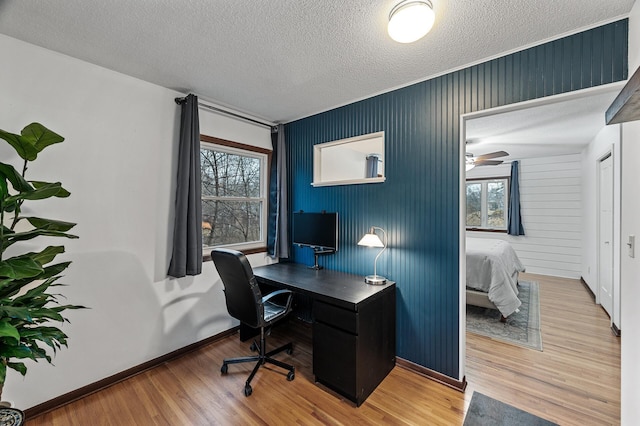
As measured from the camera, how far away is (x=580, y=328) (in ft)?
9.86

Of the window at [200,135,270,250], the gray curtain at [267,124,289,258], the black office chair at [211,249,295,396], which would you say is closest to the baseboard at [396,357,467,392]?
the black office chair at [211,249,295,396]

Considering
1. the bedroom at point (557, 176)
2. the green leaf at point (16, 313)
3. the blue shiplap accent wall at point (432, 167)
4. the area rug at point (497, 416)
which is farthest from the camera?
the bedroom at point (557, 176)

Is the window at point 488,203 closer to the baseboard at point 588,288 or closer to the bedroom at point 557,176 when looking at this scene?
the bedroom at point 557,176

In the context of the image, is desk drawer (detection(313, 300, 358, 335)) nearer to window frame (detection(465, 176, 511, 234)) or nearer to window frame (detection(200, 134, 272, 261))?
window frame (detection(200, 134, 272, 261))

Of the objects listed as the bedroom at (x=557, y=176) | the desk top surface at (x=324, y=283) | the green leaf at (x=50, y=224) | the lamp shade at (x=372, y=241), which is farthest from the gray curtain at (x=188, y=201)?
the bedroom at (x=557, y=176)

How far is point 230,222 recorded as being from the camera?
310cm

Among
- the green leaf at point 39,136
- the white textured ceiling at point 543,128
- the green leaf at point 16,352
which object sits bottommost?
the green leaf at point 16,352

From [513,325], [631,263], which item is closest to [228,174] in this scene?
[631,263]

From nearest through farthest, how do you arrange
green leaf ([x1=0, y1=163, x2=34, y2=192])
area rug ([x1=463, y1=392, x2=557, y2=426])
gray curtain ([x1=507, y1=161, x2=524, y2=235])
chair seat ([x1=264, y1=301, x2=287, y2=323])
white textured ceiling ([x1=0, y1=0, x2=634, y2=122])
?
area rug ([x1=463, y1=392, x2=557, y2=426]) < green leaf ([x1=0, y1=163, x2=34, y2=192]) < white textured ceiling ([x1=0, y1=0, x2=634, y2=122]) < chair seat ([x1=264, y1=301, x2=287, y2=323]) < gray curtain ([x1=507, y1=161, x2=524, y2=235])

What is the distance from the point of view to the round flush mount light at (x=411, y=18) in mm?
1360

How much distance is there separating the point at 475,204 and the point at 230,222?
5.55 meters

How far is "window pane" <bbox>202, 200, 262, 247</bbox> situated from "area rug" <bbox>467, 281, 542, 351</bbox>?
277 cm

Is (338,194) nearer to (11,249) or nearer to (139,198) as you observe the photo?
(139,198)

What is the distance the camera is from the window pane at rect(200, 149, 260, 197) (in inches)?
113
